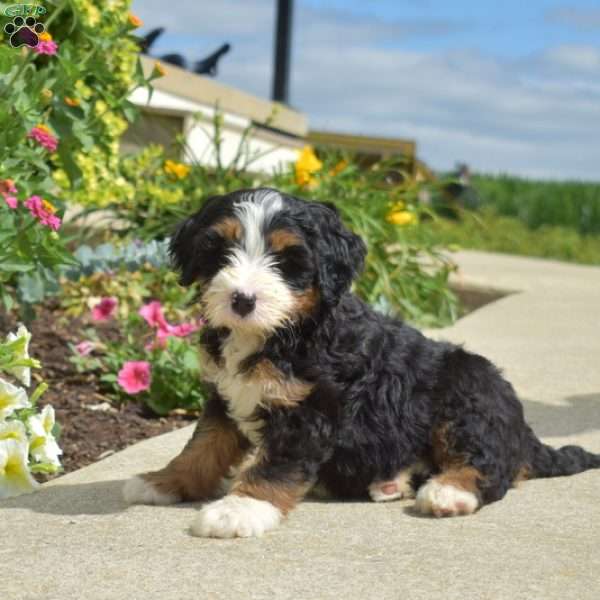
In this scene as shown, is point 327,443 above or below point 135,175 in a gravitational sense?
below

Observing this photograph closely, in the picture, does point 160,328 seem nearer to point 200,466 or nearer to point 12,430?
point 12,430

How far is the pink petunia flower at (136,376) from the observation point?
20.6ft

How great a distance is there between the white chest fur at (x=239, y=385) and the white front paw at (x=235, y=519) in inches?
13.1

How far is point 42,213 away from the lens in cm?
543

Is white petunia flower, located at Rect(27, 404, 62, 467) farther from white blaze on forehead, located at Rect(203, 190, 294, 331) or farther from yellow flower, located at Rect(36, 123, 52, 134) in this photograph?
yellow flower, located at Rect(36, 123, 52, 134)

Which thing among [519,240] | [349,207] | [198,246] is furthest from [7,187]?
[519,240]

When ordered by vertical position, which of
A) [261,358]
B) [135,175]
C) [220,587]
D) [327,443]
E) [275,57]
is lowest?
[220,587]

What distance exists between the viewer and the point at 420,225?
10.2 metres

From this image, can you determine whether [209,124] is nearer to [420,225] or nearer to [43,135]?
[420,225]

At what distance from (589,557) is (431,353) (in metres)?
1.17

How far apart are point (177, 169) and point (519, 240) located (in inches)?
545

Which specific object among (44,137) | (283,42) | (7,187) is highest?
(283,42)

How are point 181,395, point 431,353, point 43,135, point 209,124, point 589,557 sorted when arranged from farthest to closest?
point 209,124 < point 181,395 < point 43,135 < point 431,353 < point 589,557

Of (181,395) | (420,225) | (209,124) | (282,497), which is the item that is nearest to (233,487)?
(282,497)
